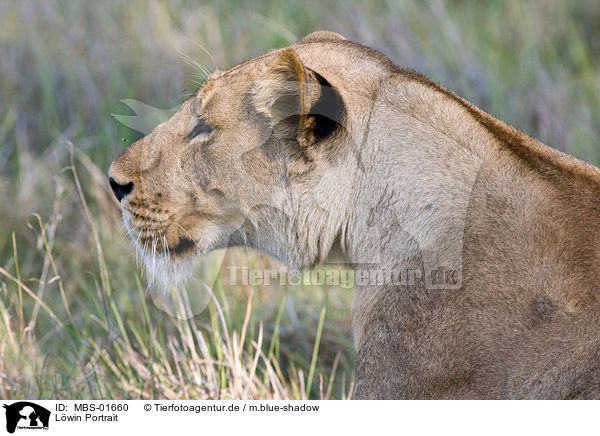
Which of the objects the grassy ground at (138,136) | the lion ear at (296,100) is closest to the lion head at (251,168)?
the lion ear at (296,100)

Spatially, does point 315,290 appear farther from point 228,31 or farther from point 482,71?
point 228,31

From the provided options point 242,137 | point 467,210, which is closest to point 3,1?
point 242,137

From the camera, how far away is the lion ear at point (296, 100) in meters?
2.56

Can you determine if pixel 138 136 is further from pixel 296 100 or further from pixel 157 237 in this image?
pixel 296 100

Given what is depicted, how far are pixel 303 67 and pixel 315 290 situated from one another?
2.18 meters

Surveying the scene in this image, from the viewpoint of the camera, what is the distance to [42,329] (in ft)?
14.3

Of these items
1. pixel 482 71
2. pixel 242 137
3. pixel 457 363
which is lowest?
pixel 457 363

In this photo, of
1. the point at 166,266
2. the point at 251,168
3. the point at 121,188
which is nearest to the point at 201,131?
the point at 251,168

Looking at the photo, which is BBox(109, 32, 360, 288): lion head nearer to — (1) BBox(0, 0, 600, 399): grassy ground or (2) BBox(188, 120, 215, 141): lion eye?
(2) BBox(188, 120, 215, 141): lion eye
